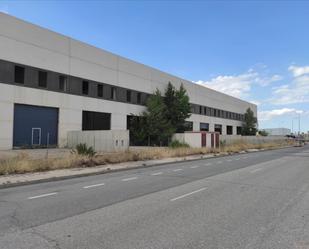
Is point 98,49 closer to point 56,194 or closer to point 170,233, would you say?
point 56,194

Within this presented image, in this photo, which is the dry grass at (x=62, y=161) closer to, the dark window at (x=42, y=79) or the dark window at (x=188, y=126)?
the dark window at (x=42, y=79)

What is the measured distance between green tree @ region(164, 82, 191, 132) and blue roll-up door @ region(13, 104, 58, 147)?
22.9 m

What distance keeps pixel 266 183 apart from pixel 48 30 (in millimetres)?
31660

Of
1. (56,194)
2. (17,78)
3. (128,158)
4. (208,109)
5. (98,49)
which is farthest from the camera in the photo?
(208,109)

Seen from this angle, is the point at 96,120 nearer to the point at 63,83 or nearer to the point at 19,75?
the point at 63,83

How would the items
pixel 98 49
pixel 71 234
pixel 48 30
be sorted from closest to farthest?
1. pixel 71 234
2. pixel 48 30
3. pixel 98 49

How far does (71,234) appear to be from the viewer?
6609 mm

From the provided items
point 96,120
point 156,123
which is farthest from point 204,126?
point 96,120

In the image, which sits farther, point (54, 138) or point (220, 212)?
point (54, 138)

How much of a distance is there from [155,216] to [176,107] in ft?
169

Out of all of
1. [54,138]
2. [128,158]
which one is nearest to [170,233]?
[128,158]

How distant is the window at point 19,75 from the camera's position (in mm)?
35188

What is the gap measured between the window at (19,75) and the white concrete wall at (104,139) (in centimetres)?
800

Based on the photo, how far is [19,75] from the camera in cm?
3559
